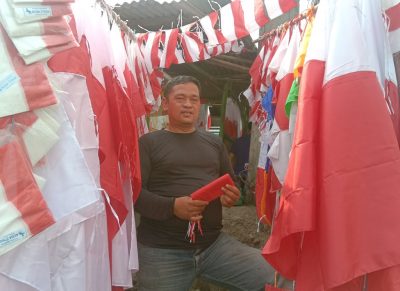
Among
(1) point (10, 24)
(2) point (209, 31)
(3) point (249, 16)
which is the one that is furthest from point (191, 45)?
(1) point (10, 24)

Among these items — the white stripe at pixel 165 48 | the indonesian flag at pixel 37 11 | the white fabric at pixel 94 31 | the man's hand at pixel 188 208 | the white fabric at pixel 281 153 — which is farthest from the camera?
the white stripe at pixel 165 48

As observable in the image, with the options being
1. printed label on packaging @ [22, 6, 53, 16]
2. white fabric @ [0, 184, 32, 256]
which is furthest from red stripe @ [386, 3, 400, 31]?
white fabric @ [0, 184, 32, 256]

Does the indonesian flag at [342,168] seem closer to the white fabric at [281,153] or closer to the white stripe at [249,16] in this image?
the white fabric at [281,153]

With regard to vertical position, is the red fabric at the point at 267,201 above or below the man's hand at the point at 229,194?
below

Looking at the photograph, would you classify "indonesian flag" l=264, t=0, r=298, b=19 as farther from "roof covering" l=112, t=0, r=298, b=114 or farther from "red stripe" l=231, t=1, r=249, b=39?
"roof covering" l=112, t=0, r=298, b=114

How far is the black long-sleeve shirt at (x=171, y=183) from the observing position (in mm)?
2247

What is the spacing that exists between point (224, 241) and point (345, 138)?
1294mm

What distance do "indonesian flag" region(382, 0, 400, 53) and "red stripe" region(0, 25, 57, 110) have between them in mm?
1365

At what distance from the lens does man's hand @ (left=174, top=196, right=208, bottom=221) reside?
2.13 meters

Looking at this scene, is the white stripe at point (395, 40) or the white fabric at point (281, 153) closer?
the white stripe at point (395, 40)

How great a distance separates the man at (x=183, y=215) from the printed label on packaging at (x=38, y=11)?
46.5 inches

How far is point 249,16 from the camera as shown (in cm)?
Result: 273

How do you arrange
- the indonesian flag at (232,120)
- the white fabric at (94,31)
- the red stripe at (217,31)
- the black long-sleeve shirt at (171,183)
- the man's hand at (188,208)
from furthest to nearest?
the indonesian flag at (232,120) → the red stripe at (217,31) → the black long-sleeve shirt at (171,183) → the man's hand at (188,208) → the white fabric at (94,31)

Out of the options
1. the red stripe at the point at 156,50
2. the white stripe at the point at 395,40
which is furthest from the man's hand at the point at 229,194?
the red stripe at the point at 156,50
